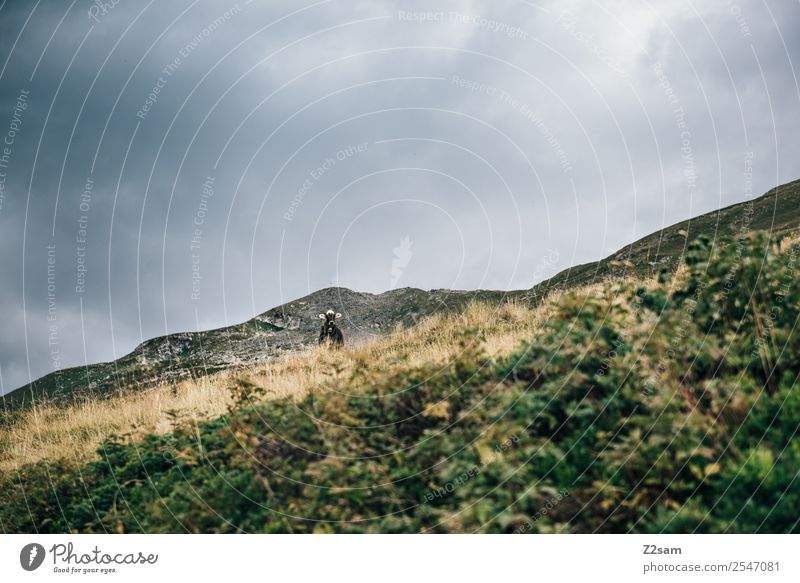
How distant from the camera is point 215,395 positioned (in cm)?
1212

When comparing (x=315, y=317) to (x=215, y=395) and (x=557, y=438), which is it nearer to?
(x=215, y=395)

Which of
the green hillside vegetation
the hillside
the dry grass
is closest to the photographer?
the green hillside vegetation

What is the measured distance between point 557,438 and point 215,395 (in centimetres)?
825

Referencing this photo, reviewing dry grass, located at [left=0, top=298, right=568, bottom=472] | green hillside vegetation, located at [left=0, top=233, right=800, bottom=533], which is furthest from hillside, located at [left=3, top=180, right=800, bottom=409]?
green hillside vegetation, located at [left=0, top=233, right=800, bottom=533]

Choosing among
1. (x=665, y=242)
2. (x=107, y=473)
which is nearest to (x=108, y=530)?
(x=107, y=473)

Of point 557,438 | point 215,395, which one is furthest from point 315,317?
point 557,438

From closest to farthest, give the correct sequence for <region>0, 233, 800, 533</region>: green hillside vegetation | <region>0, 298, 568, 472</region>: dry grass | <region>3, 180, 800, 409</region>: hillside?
<region>0, 233, 800, 533</region>: green hillside vegetation < <region>0, 298, 568, 472</region>: dry grass < <region>3, 180, 800, 409</region>: hillside

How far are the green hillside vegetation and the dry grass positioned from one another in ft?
4.84

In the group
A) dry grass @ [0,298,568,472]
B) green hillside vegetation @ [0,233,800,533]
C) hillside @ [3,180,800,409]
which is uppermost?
hillside @ [3,180,800,409]

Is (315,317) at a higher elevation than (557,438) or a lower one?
higher

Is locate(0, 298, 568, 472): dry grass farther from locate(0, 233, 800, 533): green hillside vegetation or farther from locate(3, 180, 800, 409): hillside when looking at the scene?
locate(3, 180, 800, 409): hillside

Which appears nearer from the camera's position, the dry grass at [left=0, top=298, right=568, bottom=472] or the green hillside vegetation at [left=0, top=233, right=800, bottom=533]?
the green hillside vegetation at [left=0, top=233, right=800, bottom=533]

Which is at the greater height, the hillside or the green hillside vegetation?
the hillside

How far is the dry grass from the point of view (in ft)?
34.1
